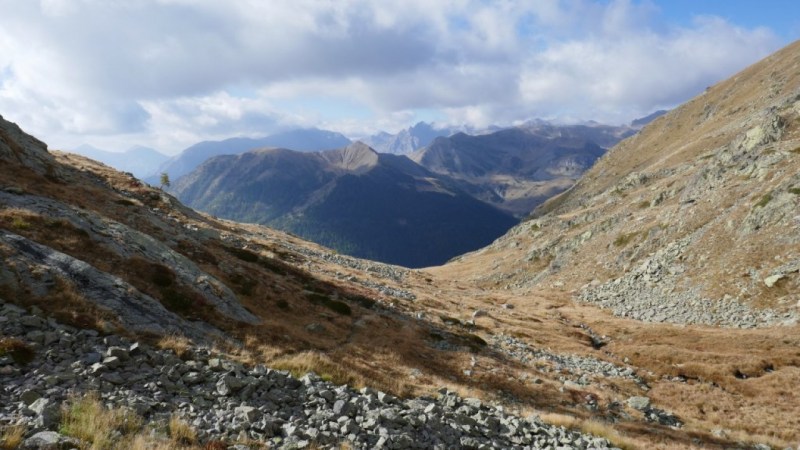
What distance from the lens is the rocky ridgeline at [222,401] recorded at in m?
11.9

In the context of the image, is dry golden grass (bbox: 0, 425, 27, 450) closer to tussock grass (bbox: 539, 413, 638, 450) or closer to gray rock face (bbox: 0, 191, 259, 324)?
gray rock face (bbox: 0, 191, 259, 324)

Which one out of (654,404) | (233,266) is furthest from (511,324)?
(233,266)

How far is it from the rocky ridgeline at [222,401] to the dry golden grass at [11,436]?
0.21 meters

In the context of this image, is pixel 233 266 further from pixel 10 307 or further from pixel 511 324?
pixel 511 324

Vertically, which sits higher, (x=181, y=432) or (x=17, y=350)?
(x=17, y=350)

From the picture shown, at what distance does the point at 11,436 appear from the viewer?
9.18 m

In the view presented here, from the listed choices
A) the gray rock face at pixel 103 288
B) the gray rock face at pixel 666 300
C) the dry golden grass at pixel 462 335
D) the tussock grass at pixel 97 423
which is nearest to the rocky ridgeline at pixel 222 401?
the tussock grass at pixel 97 423

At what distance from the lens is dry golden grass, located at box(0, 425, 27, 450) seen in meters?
8.97

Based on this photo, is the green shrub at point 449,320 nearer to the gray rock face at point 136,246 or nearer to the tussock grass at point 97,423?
the gray rock face at point 136,246

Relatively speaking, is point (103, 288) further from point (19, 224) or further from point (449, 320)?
point (449, 320)

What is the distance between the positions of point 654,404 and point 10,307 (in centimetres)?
3705

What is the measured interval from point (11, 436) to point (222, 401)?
5.43 m

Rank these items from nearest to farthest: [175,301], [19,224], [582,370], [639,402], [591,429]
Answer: [591,429] → [19,224] → [175,301] → [639,402] → [582,370]

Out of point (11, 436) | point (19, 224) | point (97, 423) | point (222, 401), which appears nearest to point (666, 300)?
point (222, 401)
